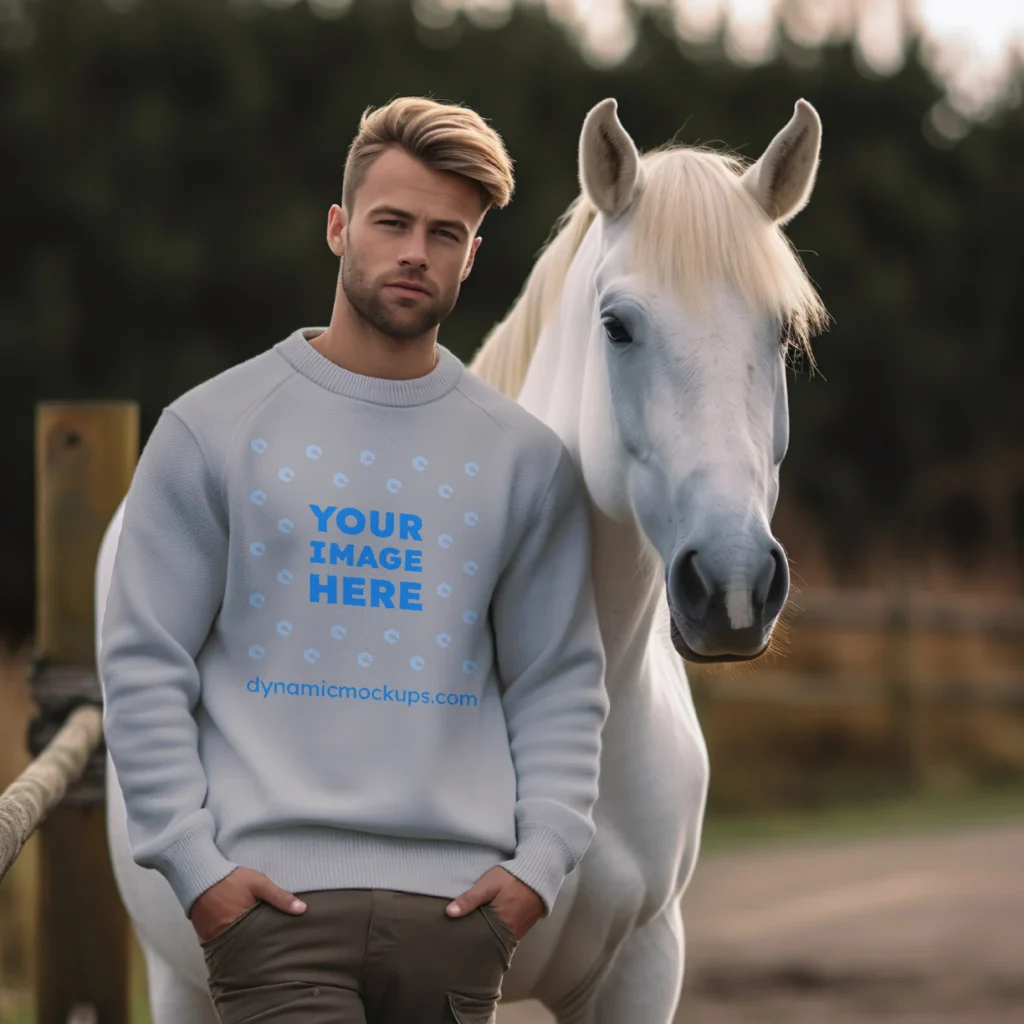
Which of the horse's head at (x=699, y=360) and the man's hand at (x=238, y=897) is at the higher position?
the horse's head at (x=699, y=360)

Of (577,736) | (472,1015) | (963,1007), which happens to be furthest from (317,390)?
(963,1007)

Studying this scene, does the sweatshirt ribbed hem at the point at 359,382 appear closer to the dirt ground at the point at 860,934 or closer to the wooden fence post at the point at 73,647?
the wooden fence post at the point at 73,647

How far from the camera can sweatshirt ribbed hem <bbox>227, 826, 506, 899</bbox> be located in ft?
5.65

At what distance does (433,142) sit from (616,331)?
355 millimetres

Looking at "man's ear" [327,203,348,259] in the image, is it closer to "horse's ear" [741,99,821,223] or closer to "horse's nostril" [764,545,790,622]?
"horse's ear" [741,99,821,223]

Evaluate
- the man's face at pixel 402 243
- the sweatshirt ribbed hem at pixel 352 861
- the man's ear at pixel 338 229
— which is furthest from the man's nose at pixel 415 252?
the sweatshirt ribbed hem at pixel 352 861

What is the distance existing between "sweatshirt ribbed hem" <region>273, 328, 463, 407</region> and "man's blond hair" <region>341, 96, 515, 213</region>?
190mm

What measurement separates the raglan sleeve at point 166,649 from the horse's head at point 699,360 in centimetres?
54

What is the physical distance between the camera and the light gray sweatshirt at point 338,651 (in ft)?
5.69

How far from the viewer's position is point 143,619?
5.74ft

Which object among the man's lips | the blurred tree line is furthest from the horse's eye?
the blurred tree line

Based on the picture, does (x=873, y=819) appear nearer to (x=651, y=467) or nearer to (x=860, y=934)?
(x=860, y=934)

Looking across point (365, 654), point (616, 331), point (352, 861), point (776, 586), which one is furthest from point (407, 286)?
point (352, 861)

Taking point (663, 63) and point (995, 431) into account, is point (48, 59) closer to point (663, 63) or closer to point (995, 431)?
point (663, 63)
